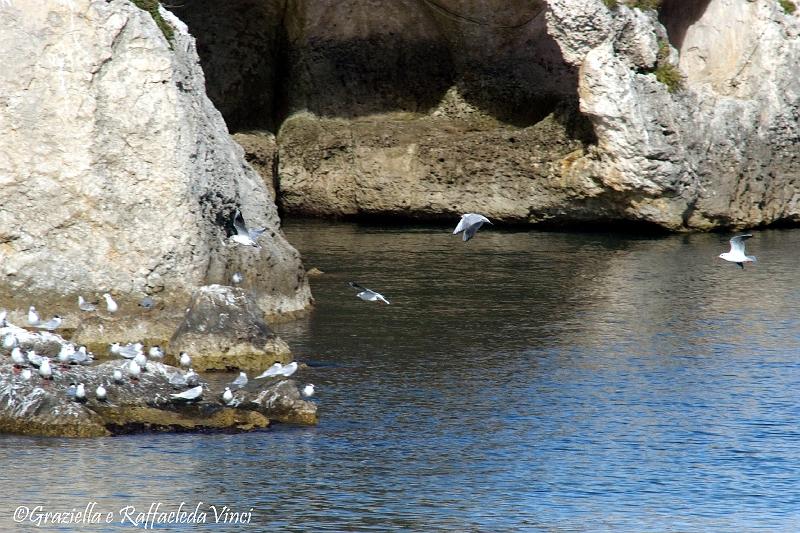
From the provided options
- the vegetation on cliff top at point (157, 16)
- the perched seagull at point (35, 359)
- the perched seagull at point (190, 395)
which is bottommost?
the perched seagull at point (190, 395)

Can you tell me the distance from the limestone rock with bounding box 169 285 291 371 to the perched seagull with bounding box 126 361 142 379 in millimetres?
2290

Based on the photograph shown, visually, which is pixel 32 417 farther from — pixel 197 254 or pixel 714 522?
pixel 714 522

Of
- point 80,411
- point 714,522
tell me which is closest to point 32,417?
point 80,411

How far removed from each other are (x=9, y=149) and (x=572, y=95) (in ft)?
50.1

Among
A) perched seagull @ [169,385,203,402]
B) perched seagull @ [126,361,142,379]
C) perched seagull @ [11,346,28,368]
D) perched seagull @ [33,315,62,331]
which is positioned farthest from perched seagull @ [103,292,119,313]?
perched seagull @ [169,385,203,402]

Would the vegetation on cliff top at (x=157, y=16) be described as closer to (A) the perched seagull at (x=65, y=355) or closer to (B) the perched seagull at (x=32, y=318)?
(B) the perched seagull at (x=32, y=318)

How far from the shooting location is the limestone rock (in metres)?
17.6

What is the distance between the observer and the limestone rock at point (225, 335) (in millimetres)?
17578

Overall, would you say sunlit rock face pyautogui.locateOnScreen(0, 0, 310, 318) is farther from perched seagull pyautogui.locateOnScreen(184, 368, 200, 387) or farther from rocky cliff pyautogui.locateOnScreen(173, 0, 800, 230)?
rocky cliff pyautogui.locateOnScreen(173, 0, 800, 230)

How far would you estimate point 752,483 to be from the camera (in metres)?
13.5

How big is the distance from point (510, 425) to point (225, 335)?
4.10 metres

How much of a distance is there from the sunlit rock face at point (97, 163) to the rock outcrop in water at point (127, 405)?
367 cm

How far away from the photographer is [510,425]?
1533 centimetres

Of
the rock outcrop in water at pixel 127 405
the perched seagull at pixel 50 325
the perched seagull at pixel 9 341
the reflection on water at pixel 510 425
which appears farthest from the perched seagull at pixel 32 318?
Result: the reflection on water at pixel 510 425
